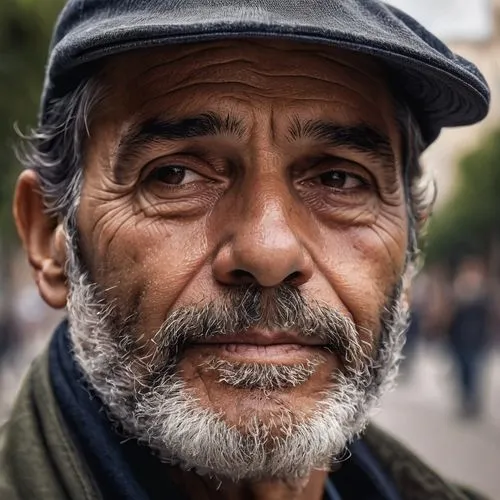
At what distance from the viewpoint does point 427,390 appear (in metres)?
14.0

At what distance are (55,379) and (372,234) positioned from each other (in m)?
0.79

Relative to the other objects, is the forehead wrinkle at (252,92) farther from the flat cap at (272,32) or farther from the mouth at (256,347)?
the mouth at (256,347)

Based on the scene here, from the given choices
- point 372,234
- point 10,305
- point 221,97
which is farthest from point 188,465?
point 10,305

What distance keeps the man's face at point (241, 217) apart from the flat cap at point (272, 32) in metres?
0.09

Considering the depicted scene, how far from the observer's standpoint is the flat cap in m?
1.60

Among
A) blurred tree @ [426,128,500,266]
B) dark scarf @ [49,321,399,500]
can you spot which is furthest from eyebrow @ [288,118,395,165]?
blurred tree @ [426,128,500,266]

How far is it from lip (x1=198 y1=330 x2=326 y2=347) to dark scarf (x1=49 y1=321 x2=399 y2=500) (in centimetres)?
33

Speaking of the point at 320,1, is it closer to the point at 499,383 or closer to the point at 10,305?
the point at 499,383

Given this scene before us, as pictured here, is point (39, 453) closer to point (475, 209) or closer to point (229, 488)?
point (229, 488)

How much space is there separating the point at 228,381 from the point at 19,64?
261 inches

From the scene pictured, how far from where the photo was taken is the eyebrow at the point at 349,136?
1735 mm

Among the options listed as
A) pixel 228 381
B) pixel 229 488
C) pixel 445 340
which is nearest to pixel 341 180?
pixel 228 381

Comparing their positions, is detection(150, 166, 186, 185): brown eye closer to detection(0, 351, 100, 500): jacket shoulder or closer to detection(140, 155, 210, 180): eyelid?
detection(140, 155, 210, 180): eyelid

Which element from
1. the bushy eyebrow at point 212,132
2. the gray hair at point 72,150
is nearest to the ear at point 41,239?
the gray hair at point 72,150
